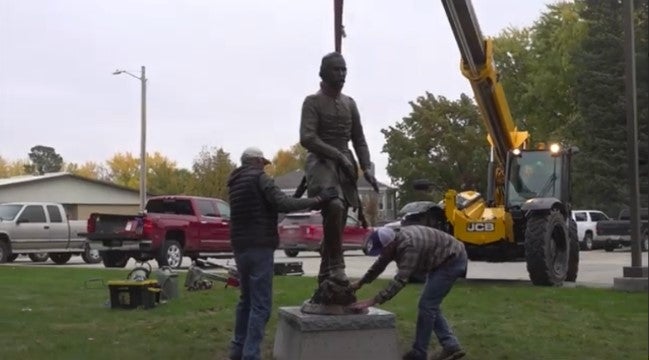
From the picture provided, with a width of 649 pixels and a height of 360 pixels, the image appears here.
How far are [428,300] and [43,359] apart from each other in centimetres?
351

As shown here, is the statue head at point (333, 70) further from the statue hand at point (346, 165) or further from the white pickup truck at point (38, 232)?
the white pickup truck at point (38, 232)

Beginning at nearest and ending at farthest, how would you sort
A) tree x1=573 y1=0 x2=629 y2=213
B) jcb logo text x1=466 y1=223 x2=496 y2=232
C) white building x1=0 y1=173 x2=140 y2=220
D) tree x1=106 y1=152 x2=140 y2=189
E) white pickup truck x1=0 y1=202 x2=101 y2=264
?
tree x1=573 y1=0 x2=629 y2=213
jcb logo text x1=466 y1=223 x2=496 y2=232
white pickup truck x1=0 y1=202 x2=101 y2=264
white building x1=0 y1=173 x2=140 y2=220
tree x1=106 y1=152 x2=140 y2=189

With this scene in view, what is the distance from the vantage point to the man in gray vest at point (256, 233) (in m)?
7.92

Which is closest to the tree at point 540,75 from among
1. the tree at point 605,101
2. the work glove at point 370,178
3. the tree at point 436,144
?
the tree at point 436,144

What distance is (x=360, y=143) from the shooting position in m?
8.94

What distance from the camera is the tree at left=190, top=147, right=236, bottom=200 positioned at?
178 ft

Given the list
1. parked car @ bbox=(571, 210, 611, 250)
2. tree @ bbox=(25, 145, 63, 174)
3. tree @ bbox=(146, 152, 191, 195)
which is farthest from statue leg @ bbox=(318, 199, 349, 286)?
tree @ bbox=(25, 145, 63, 174)

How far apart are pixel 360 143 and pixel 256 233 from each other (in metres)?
1.59

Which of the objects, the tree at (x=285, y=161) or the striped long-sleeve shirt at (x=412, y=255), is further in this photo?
the tree at (x=285, y=161)

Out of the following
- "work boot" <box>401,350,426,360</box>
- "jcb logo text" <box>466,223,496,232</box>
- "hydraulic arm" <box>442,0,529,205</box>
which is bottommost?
"work boot" <box>401,350,426,360</box>

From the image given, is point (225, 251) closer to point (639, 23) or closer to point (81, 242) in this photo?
point (81, 242)

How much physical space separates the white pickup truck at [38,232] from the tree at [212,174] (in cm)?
2631

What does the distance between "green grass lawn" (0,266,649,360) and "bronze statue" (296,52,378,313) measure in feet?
4.20

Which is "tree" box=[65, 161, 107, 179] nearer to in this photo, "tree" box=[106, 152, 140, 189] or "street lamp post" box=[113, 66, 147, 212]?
"tree" box=[106, 152, 140, 189]
